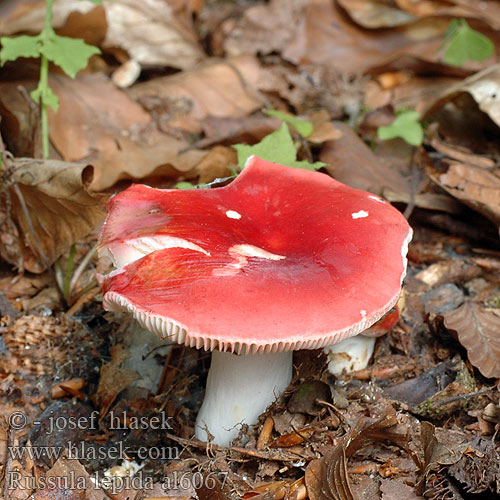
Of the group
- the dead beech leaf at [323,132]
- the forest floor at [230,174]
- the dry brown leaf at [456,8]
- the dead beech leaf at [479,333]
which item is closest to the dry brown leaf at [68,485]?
the forest floor at [230,174]

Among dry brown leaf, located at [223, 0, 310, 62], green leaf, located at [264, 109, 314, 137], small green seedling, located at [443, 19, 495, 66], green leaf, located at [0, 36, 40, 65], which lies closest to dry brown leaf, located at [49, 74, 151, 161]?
green leaf, located at [0, 36, 40, 65]

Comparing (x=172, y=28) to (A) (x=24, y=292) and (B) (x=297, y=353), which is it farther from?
(B) (x=297, y=353)

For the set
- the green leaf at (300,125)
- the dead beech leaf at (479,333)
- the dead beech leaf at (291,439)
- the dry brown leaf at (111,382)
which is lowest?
the dry brown leaf at (111,382)

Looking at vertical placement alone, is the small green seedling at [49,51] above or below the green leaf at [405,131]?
above

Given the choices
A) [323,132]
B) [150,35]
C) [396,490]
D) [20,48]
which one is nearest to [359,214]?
[396,490]

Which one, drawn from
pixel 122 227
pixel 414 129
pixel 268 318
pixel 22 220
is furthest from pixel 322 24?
pixel 268 318

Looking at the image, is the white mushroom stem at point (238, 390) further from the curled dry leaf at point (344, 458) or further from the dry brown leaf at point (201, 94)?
the dry brown leaf at point (201, 94)
